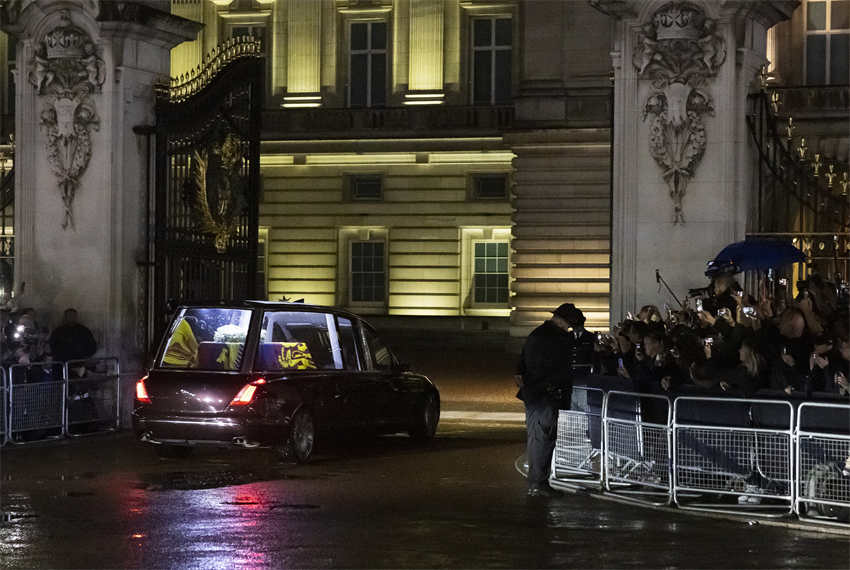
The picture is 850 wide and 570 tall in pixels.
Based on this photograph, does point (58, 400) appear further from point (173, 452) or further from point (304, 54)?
point (304, 54)

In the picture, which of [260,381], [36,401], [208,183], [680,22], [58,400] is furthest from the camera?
[208,183]

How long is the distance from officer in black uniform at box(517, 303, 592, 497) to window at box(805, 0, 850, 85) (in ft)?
97.2

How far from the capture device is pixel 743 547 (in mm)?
11320

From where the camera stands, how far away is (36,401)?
1856 centimetres

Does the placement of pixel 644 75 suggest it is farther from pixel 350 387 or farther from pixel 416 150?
pixel 416 150

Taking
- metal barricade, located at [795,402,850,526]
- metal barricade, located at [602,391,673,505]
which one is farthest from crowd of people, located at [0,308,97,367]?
metal barricade, located at [795,402,850,526]

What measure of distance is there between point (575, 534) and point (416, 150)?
36142 millimetres

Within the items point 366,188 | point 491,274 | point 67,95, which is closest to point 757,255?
point 67,95

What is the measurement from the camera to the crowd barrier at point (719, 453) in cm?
1264

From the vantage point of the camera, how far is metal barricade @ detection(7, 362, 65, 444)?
1823cm

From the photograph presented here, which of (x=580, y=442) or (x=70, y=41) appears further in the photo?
(x=70, y=41)

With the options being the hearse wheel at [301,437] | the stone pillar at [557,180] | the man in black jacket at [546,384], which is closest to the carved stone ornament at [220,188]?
the hearse wheel at [301,437]

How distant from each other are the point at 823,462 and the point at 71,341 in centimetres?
966

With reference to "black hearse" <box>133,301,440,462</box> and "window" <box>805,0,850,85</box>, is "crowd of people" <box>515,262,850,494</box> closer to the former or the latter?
"black hearse" <box>133,301,440,462</box>
